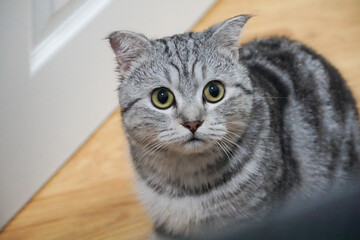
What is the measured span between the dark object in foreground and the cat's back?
1.79 feet

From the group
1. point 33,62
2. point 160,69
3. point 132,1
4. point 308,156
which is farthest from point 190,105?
point 132,1

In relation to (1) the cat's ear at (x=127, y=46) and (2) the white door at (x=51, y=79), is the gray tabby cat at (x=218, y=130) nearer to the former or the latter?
(1) the cat's ear at (x=127, y=46)

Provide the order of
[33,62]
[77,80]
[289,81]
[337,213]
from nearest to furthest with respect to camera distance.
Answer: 1. [337,213]
2. [289,81]
3. [33,62]
4. [77,80]

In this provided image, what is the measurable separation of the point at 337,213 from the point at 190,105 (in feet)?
1.43

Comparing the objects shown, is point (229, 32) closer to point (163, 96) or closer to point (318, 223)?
point (163, 96)

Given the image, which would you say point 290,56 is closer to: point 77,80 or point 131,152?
point 131,152

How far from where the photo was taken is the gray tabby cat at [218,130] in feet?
3.20

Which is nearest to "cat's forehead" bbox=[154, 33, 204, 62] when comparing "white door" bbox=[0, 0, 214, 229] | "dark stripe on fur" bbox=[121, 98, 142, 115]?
"dark stripe on fur" bbox=[121, 98, 142, 115]

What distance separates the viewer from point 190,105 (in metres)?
0.95

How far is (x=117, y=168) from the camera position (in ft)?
5.14

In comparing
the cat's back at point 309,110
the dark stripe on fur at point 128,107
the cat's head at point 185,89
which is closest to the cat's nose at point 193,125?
the cat's head at point 185,89

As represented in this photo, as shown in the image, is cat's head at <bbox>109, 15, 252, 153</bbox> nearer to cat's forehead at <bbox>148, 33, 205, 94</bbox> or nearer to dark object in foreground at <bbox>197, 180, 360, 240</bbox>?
cat's forehead at <bbox>148, 33, 205, 94</bbox>

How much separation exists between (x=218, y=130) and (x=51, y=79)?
0.69 metres

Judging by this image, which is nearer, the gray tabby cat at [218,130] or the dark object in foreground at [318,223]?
the dark object in foreground at [318,223]
